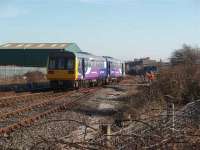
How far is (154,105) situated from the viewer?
832 inches

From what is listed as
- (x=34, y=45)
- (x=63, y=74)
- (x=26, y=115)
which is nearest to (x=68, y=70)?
(x=63, y=74)

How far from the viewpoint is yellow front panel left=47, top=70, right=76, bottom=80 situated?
35.9 m

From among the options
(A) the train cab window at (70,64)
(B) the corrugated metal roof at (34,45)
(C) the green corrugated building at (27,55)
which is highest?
(B) the corrugated metal roof at (34,45)

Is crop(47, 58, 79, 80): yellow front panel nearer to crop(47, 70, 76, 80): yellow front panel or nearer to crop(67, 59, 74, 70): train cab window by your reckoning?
crop(47, 70, 76, 80): yellow front panel

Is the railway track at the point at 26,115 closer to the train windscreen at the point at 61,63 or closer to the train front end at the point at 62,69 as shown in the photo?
the train front end at the point at 62,69

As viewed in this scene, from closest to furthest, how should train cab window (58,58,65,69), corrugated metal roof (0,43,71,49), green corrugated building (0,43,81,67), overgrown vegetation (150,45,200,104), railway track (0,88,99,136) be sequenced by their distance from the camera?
railway track (0,88,99,136), overgrown vegetation (150,45,200,104), train cab window (58,58,65,69), green corrugated building (0,43,81,67), corrugated metal roof (0,43,71,49)

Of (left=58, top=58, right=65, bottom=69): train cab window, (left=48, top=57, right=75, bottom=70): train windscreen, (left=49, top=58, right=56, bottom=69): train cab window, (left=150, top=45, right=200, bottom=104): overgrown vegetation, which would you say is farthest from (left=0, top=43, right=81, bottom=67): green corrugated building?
(left=150, top=45, right=200, bottom=104): overgrown vegetation

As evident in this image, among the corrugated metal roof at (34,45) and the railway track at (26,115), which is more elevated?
the corrugated metal roof at (34,45)

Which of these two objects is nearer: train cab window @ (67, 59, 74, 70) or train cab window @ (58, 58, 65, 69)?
train cab window @ (67, 59, 74, 70)

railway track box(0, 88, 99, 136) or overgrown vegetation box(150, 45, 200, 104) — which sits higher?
overgrown vegetation box(150, 45, 200, 104)

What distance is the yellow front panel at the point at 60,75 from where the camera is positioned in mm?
35912

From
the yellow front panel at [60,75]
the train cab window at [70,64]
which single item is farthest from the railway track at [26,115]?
the train cab window at [70,64]

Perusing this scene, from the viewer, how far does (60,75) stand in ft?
119

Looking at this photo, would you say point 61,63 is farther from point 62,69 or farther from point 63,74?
point 63,74
